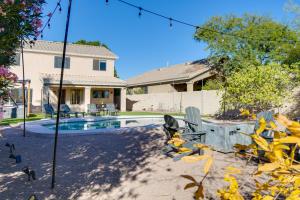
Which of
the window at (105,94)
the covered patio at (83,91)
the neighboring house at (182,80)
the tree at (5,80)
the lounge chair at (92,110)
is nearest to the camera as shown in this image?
the tree at (5,80)

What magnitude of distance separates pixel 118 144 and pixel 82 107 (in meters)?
19.6

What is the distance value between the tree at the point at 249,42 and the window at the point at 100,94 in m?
12.4

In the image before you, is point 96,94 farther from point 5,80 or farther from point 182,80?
point 5,80

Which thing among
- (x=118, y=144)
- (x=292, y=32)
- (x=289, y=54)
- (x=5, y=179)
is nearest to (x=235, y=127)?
(x=118, y=144)

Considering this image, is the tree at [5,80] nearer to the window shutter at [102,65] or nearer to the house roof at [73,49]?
the house roof at [73,49]

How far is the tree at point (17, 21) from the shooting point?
12.5 ft

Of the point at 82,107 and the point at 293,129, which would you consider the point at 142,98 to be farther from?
the point at 293,129

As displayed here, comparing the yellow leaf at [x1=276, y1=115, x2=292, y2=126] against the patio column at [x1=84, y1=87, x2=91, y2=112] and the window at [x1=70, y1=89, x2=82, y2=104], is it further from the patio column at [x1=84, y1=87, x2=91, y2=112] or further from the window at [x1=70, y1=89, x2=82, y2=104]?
the window at [x1=70, y1=89, x2=82, y2=104]

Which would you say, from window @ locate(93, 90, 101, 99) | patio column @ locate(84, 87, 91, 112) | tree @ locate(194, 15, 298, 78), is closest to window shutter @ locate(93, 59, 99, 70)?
window @ locate(93, 90, 101, 99)

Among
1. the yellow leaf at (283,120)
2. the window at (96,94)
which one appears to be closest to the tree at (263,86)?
the window at (96,94)

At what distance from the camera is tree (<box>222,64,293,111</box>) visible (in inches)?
629

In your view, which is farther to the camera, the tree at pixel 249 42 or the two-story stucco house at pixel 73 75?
the two-story stucco house at pixel 73 75

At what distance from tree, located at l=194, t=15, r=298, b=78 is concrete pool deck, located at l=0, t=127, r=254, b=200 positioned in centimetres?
1765

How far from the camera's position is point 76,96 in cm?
2784
